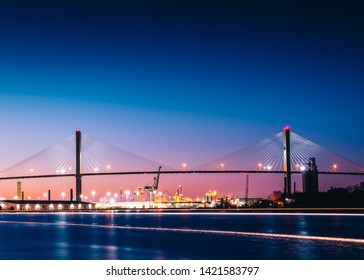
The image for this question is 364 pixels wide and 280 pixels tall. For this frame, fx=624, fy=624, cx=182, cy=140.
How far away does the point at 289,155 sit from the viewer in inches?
3703

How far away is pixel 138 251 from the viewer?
27.0 metres

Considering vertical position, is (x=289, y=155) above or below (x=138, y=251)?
above

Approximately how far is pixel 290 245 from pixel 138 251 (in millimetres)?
7256

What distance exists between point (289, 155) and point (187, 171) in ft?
53.0
